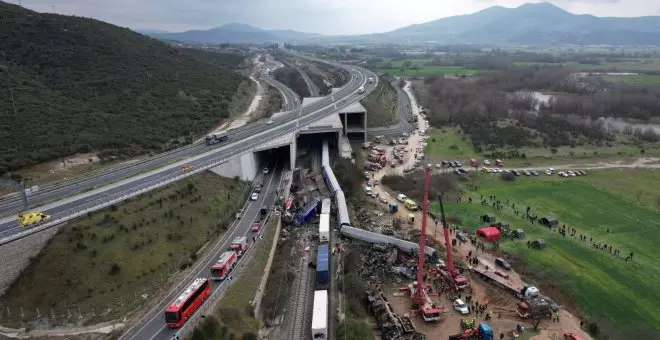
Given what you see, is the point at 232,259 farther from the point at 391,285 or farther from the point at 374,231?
the point at 374,231

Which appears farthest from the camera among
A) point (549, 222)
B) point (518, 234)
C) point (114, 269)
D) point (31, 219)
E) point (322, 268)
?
point (549, 222)

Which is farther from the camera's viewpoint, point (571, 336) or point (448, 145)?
point (448, 145)

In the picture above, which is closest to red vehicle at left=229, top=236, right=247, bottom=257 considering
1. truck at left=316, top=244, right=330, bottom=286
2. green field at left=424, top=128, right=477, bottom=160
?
truck at left=316, top=244, right=330, bottom=286

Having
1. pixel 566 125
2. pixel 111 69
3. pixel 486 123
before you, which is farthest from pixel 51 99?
pixel 566 125

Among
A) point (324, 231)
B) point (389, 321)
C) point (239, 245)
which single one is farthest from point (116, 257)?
point (389, 321)

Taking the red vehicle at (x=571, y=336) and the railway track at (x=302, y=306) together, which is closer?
the railway track at (x=302, y=306)

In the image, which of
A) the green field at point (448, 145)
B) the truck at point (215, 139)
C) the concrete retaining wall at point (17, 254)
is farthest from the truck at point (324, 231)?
the green field at point (448, 145)

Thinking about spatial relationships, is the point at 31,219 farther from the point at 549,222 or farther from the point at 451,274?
the point at 549,222

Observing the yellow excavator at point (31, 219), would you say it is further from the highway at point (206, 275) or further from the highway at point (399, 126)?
the highway at point (399, 126)
